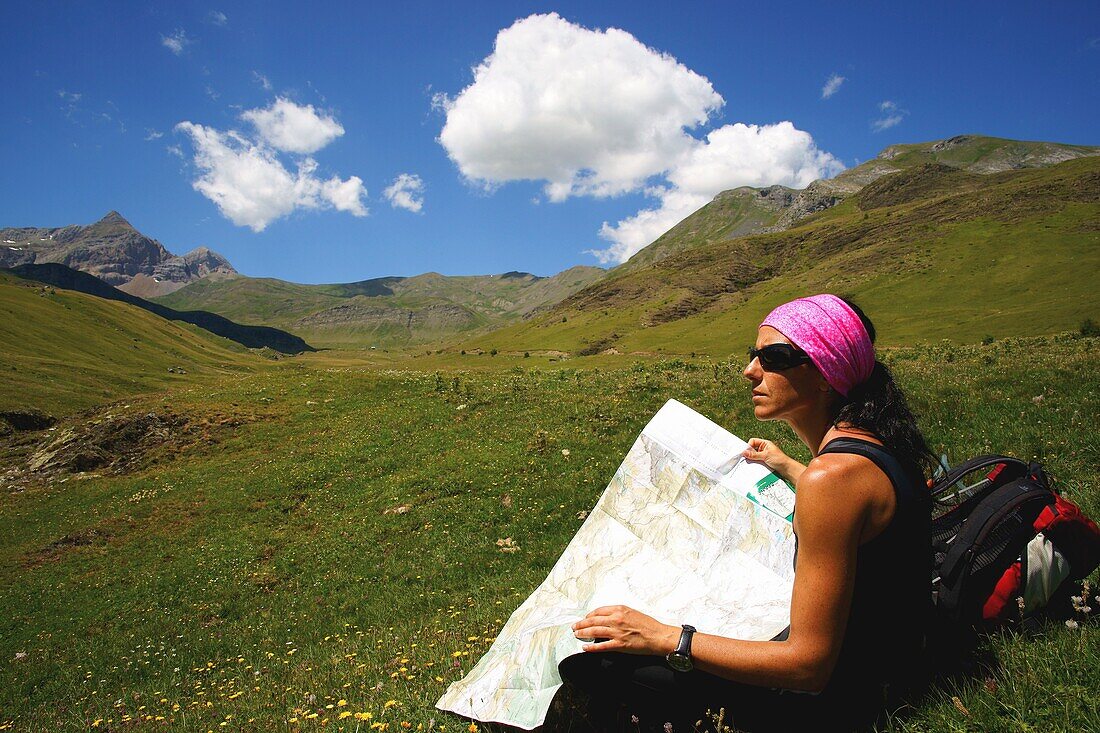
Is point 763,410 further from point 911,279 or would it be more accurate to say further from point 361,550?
point 911,279

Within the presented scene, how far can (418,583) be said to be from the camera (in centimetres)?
1123

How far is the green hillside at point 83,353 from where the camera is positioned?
168ft

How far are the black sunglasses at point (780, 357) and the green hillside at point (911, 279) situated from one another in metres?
65.3

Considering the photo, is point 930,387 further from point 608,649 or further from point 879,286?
point 879,286

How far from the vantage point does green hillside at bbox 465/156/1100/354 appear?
6669 cm

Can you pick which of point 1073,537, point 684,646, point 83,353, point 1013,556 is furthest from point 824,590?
point 83,353

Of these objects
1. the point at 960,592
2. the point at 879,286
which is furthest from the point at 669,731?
the point at 879,286

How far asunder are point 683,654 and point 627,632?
328mm

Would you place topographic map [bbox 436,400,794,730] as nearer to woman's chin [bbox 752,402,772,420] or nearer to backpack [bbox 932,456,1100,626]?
backpack [bbox 932,456,1100,626]

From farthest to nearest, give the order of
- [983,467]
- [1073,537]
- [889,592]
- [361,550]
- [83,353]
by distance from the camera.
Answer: [83,353], [361,550], [983,467], [1073,537], [889,592]

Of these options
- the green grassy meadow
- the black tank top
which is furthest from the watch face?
the green grassy meadow

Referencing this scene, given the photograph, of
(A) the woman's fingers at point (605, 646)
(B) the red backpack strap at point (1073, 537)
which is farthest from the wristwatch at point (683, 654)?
(B) the red backpack strap at point (1073, 537)

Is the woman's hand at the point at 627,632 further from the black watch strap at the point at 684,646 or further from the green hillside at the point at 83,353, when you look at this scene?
the green hillside at the point at 83,353

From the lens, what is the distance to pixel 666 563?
15.1ft
